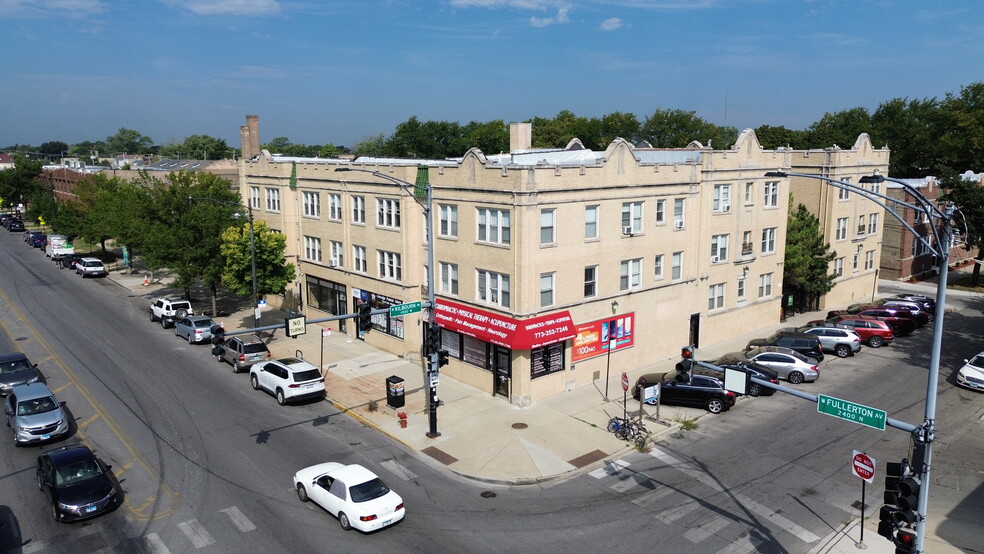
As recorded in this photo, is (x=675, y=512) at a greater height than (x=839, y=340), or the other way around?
(x=839, y=340)

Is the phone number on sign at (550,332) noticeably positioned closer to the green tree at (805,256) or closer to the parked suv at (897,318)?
the green tree at (805,256)

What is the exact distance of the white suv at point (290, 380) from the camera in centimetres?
2917

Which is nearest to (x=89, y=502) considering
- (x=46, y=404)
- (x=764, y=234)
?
(x=46, y=404)

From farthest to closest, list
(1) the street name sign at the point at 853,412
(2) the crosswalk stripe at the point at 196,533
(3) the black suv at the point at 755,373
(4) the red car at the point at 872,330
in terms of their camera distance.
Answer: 1. (4) the red car at the point at 872,330
2. (3) the black suv at the point at 755,373
3. (2) the crosswalk stripe at the point at 196,533
4. (1) the street name sign at the point at 853,412

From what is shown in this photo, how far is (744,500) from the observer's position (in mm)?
20656

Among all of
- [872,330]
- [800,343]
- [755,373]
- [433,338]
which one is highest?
[433,338]

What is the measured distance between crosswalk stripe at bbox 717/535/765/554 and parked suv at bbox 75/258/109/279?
6129 cm

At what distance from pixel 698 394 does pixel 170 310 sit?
108 feet

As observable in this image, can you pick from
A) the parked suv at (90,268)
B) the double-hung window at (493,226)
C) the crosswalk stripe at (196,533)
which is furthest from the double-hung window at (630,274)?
the parked suv at (90,268)

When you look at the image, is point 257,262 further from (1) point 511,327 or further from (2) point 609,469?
(2) point 609,469

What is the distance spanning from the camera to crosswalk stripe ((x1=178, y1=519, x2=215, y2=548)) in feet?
59.7

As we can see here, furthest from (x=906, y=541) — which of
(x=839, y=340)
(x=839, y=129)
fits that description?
(x=839, y=129)

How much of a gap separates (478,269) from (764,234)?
812 inches

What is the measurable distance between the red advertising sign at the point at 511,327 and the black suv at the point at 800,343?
510 inches
